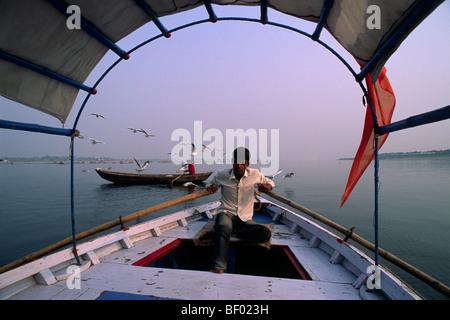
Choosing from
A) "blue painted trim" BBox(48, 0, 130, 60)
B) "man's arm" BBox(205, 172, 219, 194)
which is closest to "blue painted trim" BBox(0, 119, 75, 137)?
"blue painted trim" BBox(48, 0, 130, 60)

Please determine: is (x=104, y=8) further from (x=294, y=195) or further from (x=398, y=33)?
(x=294, y=195)

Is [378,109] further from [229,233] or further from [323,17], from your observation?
[229,233]

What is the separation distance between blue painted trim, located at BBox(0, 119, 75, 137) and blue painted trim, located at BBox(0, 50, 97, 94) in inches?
25.1

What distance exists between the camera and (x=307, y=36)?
8.55 feet

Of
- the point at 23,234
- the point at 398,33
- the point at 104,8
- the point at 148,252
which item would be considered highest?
the point at 104,8

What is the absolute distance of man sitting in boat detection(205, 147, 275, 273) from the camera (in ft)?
10.9

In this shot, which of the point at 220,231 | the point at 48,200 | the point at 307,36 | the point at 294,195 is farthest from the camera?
the point at 294,195

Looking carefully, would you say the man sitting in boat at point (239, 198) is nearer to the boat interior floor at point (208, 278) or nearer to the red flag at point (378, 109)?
Answer: the boat interior floor at point (208, 278)

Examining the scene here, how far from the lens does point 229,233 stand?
3.17 m

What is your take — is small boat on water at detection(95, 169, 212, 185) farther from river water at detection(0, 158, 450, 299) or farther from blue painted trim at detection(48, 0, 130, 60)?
blue painted trim at detection(48, 0, 130, 60)

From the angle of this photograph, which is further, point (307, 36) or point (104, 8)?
point (307, 36)

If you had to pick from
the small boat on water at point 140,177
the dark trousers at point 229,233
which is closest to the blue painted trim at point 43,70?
the dark trousers at point 229,233
